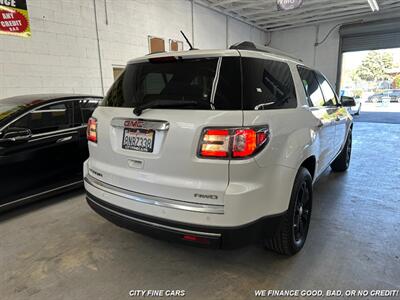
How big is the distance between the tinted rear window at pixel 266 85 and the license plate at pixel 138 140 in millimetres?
579

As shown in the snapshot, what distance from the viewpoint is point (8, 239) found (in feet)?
8.23

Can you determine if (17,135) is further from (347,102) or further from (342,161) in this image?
(342,161)

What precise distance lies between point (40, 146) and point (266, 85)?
242cm

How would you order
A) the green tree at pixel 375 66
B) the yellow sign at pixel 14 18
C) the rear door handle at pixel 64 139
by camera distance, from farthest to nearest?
the green tree at pixel 375 66
the yellow sign at pixel 14 18
the rear door handle at pixel 64 139

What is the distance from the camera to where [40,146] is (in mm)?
3023

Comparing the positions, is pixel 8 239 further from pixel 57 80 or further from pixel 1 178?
pixel 57 80

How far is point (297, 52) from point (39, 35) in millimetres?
10402

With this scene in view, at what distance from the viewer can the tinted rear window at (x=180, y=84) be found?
1645mm

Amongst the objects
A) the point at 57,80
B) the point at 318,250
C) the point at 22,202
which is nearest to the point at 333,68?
the point at 57,80

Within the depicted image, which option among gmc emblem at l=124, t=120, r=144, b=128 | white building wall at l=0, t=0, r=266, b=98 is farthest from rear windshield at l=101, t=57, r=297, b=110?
white building wall at l=0, t=0, r=266, b=98

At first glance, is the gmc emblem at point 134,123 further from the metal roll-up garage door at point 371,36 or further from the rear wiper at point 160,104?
the metal roll-up garage door at point 371,36

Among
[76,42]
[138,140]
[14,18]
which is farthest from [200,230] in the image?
[76,42]

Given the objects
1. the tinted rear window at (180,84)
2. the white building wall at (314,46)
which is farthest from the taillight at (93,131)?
the white building wall at (314,46)

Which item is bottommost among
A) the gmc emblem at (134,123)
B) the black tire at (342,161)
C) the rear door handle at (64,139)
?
the black tire at (342,161)
